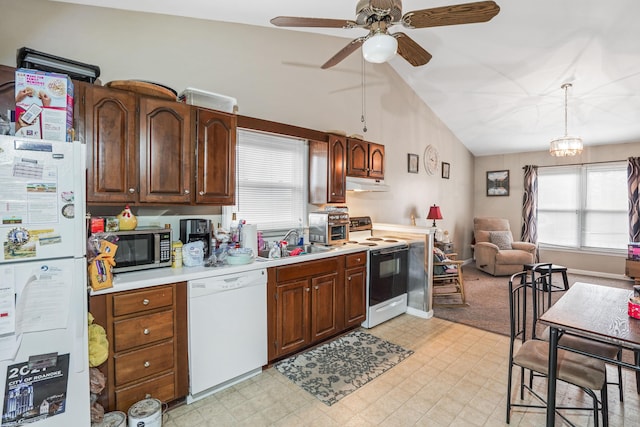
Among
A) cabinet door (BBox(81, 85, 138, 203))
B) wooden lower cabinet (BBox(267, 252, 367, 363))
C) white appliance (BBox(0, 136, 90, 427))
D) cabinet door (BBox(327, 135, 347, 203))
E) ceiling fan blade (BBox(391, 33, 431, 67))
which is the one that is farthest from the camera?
cabinet door (BBox(327, 135, 347, 203))

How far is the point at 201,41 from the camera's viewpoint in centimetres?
271

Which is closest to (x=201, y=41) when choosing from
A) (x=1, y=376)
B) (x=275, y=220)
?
(x=275, y=220)

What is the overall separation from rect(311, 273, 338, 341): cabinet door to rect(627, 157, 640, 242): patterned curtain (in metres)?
5.84

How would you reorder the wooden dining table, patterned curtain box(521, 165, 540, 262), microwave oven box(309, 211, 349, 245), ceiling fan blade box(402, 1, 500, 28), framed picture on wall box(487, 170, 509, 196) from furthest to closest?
framed picture on wall box(487, 170, 509, 196), patterned curtain box(521, 165, 540, 262), microwave oven box(309, 211, 349, 245), ceiling fan blade box(402, 1, 500, 28), the wooden dining table

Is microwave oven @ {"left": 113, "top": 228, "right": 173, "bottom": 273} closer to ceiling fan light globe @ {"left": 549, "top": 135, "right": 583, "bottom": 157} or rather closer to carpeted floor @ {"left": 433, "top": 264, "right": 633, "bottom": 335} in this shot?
carpeted floor @ {"left": 433, "top": 264, "right": 633, "bottom": 335}

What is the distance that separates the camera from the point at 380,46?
181 cm

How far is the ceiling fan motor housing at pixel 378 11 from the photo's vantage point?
1.74 metres

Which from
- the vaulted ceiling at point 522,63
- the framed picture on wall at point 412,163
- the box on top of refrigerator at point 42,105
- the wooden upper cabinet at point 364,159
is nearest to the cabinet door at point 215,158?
the box on top of refrigerator at point 42,105

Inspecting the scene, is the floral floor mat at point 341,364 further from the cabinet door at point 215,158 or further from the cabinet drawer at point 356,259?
the cabinet door at point 215,158

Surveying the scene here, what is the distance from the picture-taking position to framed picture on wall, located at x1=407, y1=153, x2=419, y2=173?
5.21 m

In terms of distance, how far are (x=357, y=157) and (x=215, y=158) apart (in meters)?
1.97

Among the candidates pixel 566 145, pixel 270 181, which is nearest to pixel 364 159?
pixel 270 181

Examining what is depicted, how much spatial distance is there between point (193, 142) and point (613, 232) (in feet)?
23.9

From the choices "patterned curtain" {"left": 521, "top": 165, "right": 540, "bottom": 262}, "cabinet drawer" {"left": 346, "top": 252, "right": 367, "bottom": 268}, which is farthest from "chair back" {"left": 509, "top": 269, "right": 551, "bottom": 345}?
"patterned curtain" {"left": 521, "top": 165, "right": 540, "bottom": 262}
